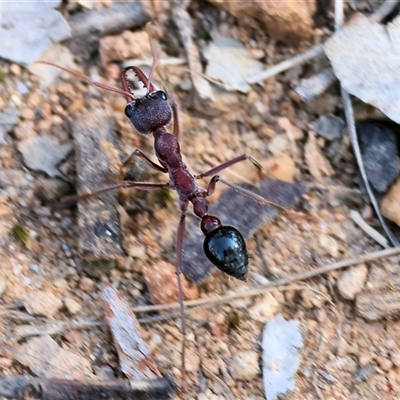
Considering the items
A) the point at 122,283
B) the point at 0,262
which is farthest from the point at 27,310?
the point at 122,283

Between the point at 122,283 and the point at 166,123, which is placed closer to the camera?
the point at 122,283

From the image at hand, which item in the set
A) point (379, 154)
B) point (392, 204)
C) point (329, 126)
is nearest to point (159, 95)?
point (329, 126)

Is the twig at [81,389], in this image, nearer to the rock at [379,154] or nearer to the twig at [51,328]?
the twig at [51,328]

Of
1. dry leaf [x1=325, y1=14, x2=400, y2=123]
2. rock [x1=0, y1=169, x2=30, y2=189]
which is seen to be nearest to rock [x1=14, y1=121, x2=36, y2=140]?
rock [x1=0, y1=169, x2=30, y2=189]

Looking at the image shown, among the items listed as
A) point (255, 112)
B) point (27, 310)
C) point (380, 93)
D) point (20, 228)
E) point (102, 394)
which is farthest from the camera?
point (255, 112)

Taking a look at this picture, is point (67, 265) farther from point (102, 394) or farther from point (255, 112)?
point (255, 112)

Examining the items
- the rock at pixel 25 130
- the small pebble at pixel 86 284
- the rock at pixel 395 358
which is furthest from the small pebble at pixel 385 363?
the rock at pixel 25 130
